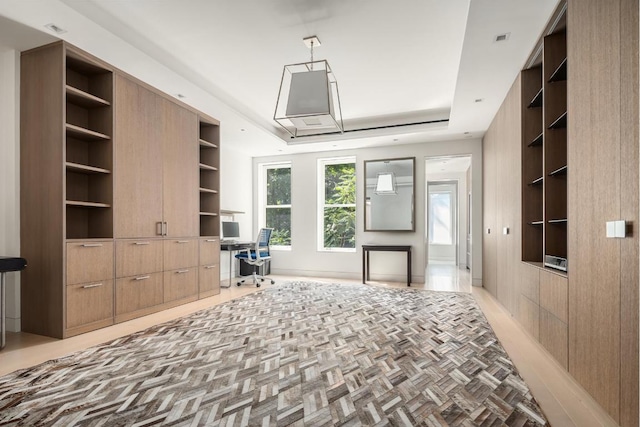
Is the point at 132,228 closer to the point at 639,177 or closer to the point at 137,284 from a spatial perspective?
the point at 137,284

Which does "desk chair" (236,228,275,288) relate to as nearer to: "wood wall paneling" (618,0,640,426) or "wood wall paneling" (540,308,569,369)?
"wood wall paneling" (540,308,569,369)

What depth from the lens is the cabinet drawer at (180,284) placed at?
441cm

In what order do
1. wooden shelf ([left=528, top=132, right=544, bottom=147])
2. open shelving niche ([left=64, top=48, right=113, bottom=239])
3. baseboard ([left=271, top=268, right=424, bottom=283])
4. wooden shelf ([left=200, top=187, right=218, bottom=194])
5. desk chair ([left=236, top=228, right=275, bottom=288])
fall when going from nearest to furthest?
wooden shelf ([left=528, top=132, right=544, bottom=147]), open shelving niche ([left=64, top=48, right=113, bottom=239]), wooden shelf ([left=200, top=187, right=218, bottom=194]), desk chair ([left=236, top=228, right=275, bottom=288]), baseboard ([left=271, top=268, right=424, bottom=283])

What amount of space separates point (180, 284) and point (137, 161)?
1682mm

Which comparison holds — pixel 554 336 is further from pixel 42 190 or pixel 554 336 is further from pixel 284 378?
pixel 42 190

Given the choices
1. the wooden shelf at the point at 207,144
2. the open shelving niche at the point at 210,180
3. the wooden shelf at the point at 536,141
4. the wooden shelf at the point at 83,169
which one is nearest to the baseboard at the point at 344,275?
the open shelving niche at the point at 210,180

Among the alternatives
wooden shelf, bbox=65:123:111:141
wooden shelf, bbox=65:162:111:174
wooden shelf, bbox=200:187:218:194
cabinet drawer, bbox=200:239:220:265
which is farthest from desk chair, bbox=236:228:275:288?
wooden shelf, bbox=65:123:111:141

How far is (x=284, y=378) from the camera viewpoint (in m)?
2.32

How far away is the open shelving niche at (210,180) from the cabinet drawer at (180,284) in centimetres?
82

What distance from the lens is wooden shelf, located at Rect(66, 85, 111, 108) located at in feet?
11.1

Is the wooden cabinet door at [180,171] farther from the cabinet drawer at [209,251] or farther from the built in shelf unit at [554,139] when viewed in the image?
the built in shelf unit at [554,139]

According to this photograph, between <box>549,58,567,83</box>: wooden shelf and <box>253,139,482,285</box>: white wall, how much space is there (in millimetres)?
3460

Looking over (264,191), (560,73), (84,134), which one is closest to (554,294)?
(560,73)

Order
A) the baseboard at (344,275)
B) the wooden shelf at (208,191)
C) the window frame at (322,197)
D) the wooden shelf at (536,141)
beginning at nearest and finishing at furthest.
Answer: the wooden shelf at (536,141), the wooden shelf at (208,191), the baseboard at (344,275), the window frame at (322,197)
